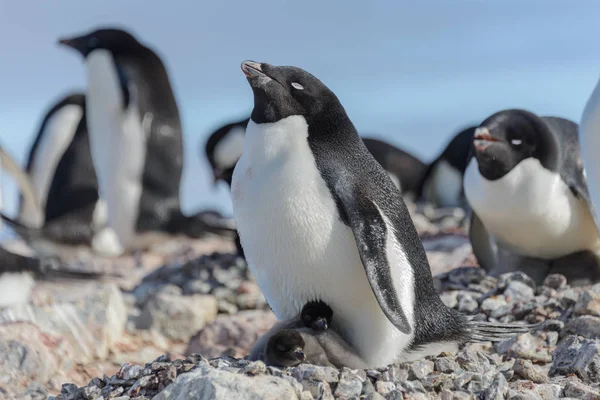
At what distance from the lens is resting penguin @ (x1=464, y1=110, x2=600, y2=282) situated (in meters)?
5.89

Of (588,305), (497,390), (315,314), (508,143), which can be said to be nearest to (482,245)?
(508,143)

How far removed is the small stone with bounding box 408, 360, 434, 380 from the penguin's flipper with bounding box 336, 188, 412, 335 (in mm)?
124

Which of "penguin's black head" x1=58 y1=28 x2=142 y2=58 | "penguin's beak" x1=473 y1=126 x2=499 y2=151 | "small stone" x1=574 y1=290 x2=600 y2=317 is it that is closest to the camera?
"small stone" x1=574 y1=290 x2=600 y2=317

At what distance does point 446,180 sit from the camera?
40.5ft

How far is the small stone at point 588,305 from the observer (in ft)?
16.0

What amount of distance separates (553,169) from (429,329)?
230 cm

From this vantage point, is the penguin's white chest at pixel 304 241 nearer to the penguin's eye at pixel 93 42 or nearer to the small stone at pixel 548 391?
the small stone at pixel 548 391

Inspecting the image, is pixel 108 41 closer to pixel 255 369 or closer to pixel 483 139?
pixel 483 139

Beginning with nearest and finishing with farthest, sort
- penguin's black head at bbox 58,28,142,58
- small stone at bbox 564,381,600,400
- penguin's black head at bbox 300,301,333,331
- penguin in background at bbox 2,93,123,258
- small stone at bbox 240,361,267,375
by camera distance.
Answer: small stone at bbox 240,361,267,375 < small stone at bbox 564,381,600,400 < penguin's black head at bbox 300,301,333,331 < penguin in background at bbox 2,93,123,258 < penguin's black head at bbox 58,28,142,58

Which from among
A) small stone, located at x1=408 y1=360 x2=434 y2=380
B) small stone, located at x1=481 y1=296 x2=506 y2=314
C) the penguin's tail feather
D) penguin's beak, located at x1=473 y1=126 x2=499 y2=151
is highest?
penguin's beak, located at x1=473 y1=126 x2=499 y2=151

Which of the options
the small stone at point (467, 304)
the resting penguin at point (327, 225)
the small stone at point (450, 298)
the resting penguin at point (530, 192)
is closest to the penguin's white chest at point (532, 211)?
the resting penguin at point (530, 192)

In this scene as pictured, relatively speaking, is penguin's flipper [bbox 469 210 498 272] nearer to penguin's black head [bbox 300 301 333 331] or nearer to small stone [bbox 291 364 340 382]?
penguin's black head [bbox 300 301 333 331]

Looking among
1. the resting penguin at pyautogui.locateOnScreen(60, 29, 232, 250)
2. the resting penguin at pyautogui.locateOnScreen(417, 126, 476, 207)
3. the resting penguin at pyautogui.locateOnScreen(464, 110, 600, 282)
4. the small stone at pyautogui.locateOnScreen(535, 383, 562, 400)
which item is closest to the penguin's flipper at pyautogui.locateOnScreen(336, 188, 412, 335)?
the small stone at pyautogui.locateOnScreen(535, 383, 562, 400)

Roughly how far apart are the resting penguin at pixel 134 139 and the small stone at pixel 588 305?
5.61 meters
